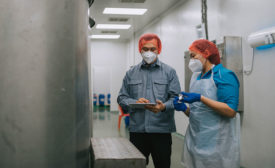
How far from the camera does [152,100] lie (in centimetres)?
185

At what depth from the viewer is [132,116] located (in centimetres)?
188

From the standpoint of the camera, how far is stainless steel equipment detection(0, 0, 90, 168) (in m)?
0.93

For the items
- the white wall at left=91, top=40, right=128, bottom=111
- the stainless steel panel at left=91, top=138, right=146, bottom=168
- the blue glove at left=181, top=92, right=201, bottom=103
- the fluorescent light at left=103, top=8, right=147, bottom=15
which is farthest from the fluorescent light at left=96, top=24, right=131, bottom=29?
the stainless steel panel at left=91, top=138, right=146, bottom=168

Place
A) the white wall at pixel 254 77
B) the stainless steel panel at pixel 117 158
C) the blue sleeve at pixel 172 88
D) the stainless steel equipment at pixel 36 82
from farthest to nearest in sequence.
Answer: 1. the white wall at pixel 254 77
2. the blue sleeve at pixel 172 88
3. the stainless steel panel at pixel 117 158
4. the stainless steel equipment at pixel 36 82

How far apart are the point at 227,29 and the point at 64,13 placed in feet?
10.6

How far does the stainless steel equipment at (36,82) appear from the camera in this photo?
3.05 ft

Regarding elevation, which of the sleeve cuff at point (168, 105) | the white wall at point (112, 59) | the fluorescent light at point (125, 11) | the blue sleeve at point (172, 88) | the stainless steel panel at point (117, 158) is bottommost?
the stainless steel panel at point (117, 158)

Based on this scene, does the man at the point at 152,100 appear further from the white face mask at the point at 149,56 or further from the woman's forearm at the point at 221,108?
the woman's forearm at the point at 221,108

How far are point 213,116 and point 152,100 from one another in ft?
1.46

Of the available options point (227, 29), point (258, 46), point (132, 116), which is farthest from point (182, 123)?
point (132, 116)

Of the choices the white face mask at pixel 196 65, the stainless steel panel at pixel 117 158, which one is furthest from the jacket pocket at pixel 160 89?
the stainless steel panel at pixel 117 158

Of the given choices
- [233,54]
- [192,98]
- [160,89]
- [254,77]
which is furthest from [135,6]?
[192,98]

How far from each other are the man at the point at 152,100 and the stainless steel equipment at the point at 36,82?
2.68 ft

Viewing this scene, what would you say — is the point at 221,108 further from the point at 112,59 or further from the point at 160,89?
the point at 112,59
